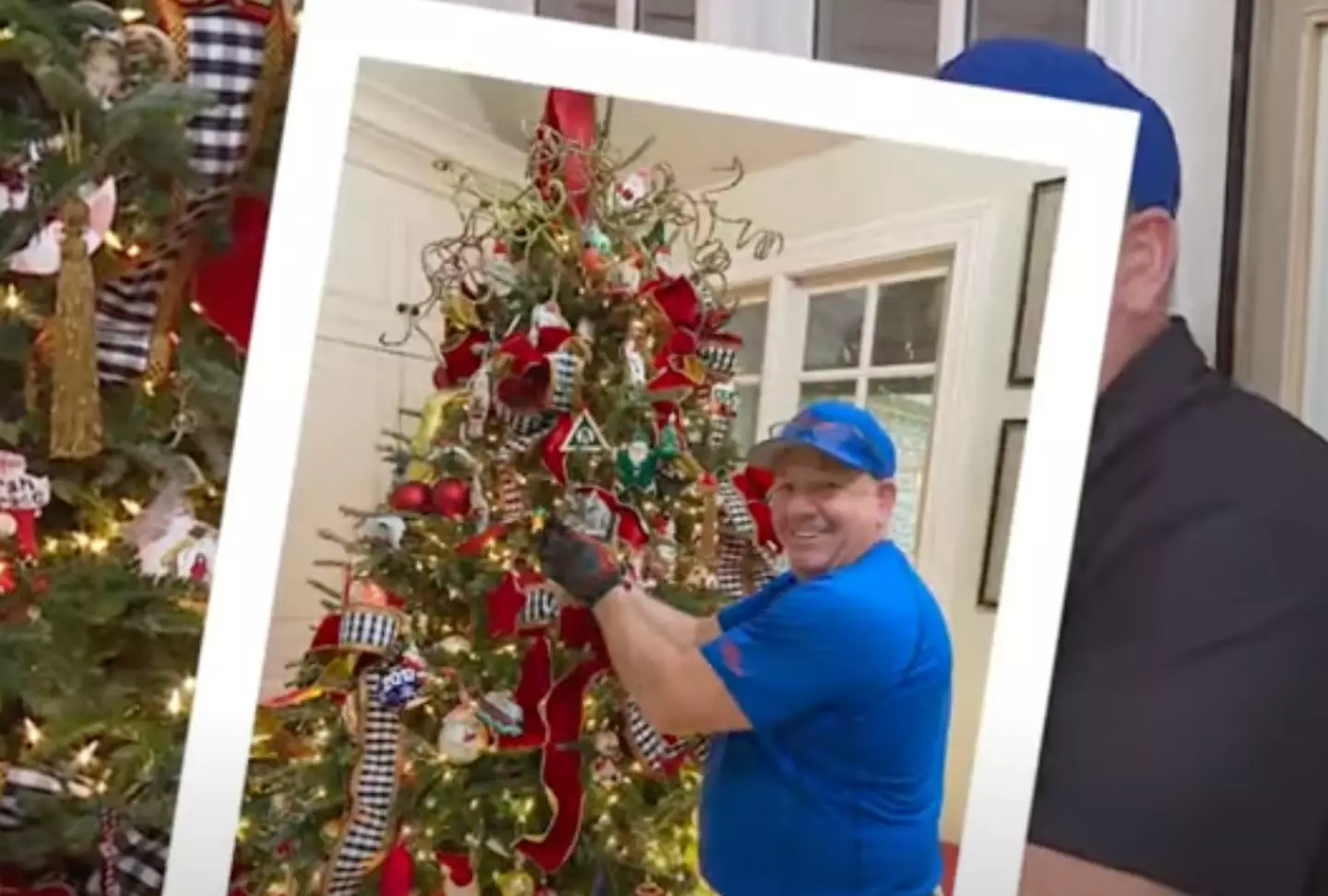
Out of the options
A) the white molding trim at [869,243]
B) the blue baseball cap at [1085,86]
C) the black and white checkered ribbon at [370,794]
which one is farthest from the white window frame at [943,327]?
the black and white checkered ribbon at [370,794]

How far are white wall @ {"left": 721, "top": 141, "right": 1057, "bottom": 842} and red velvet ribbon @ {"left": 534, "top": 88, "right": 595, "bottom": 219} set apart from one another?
0.12m

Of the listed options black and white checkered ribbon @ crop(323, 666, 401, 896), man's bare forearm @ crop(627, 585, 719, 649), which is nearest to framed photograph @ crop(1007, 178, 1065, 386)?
man's bare forearm @ crop(627, 585, 719, 649)

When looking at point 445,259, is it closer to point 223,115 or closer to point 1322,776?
point 223,115

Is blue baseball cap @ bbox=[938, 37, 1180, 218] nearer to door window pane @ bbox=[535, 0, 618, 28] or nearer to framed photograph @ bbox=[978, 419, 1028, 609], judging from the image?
framed photograph @ bbox=[978, 419, 1028, 609]

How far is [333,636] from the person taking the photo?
3.36 feet

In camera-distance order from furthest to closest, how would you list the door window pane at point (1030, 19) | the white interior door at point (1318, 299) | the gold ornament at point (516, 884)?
the door window pane at point (1030, 19), the white interior door at point (1318, 299), the gold ornament at point (516, 884)

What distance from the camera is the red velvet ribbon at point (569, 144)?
999 millimetres

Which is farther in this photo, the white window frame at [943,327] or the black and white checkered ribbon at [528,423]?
the black and white checkered ribbon at [528,423]

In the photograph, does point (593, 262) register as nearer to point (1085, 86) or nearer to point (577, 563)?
point (577, 563)

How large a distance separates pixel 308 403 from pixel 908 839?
50 centimetres

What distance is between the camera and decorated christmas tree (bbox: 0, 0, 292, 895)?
1098 mm

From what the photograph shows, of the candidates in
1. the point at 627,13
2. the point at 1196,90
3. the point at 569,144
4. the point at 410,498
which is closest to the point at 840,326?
the point at 569,144

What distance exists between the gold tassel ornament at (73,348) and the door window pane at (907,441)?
59cm

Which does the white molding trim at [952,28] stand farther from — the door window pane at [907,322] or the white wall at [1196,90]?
the door window pane at [907,322]
